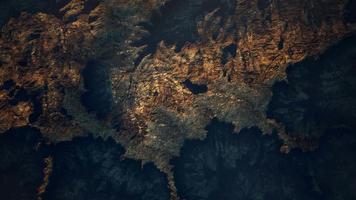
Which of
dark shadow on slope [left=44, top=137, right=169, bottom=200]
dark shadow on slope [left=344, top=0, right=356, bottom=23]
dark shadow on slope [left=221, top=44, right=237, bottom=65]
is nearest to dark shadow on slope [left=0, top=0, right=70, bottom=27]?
dark shadow on slope [left=44, top=137, right=169, bottom=200]

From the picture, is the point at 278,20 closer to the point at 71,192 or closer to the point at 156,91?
the point at 156,91

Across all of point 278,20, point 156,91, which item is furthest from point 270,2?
point 156,91

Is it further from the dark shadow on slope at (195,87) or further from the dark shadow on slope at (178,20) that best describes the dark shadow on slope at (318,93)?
the dark shadow on slope at (178,20)

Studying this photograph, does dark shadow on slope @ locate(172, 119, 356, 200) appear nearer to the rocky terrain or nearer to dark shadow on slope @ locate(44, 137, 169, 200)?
the rocky terrain

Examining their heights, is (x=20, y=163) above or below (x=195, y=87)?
below

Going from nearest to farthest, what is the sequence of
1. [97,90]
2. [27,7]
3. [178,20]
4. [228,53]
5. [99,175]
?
[99,175]
[97,90]
[228,53]
[178,20]
[27,7]

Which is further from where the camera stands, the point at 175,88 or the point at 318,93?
the point at 175,88

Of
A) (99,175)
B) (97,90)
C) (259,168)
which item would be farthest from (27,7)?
(259,168)

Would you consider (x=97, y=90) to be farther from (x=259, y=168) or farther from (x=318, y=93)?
(x=318, y=93)
